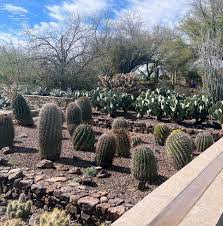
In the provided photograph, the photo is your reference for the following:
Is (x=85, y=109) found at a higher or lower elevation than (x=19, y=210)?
higher

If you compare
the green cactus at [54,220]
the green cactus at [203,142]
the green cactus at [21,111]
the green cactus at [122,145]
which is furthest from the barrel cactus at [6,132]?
the green cactus at [54,220]

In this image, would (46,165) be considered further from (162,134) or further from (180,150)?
(162,134)

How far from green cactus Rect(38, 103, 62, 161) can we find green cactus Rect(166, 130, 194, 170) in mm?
2006

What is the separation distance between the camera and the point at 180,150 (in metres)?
6.46

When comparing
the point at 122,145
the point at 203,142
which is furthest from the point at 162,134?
the point at 122,145

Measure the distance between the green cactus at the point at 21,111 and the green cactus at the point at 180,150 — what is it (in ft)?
17.5

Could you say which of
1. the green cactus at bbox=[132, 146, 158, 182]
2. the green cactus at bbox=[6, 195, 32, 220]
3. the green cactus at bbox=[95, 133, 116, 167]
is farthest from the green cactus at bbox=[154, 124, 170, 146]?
the green cactus at bbox=[6, 195, 32, 220]

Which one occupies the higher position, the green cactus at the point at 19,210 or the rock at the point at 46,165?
the rock at the point at 46,165

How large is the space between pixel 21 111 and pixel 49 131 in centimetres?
400

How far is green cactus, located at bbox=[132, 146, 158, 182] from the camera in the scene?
5844mm

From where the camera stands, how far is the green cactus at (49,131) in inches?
275

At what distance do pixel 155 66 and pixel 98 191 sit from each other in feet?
82.7

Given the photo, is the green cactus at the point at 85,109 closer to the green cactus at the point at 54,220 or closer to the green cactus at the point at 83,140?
the green cactus at the point at 83,140

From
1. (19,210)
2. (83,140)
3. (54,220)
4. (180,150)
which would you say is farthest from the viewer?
(83,140)
